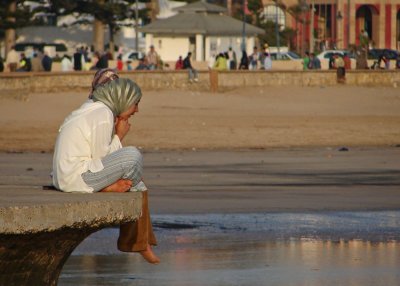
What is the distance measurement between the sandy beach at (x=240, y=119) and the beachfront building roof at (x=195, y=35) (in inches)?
884

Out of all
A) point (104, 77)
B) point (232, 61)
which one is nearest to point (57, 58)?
point (232, 61)

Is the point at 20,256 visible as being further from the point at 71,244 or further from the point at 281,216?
the point at 281,216

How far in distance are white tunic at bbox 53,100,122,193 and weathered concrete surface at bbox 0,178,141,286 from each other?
0.41 ft

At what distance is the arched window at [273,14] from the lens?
3532 inches

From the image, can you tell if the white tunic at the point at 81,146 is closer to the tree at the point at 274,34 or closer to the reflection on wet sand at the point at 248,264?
the reflection on wet sand at the point at 248,264

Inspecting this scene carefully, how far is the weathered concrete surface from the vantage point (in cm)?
607

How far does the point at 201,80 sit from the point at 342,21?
1775 inches

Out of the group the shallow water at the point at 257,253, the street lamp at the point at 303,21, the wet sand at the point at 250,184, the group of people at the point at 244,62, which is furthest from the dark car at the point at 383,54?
the shallow water at the point at 257,253

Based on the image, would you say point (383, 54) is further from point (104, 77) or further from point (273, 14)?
point (104, 77)

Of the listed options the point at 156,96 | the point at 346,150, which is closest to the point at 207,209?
the point at 346,150

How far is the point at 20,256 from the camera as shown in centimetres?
649

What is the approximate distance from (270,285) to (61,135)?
3.12m

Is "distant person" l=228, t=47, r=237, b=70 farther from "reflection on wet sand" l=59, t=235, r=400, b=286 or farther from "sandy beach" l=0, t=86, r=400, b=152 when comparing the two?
"reflection on wet sand" l=59, t=235, r=400, b=286

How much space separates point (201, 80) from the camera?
Answer: 143ft
